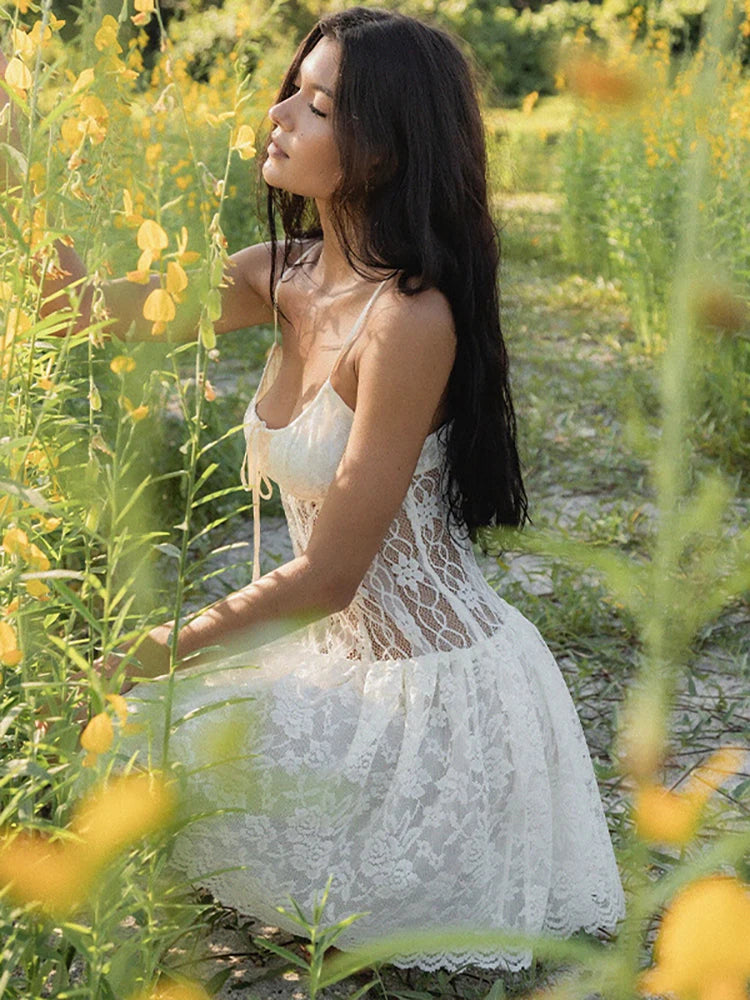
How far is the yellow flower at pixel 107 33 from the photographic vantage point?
1.02 metres

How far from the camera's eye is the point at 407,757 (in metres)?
1.63

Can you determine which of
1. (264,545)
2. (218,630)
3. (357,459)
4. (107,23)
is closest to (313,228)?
(357,459)

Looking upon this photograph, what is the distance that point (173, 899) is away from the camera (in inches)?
62.2

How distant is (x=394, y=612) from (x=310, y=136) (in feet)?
2.02

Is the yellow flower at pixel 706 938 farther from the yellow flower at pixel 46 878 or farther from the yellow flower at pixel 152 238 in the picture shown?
the yellow flower at pixel 152 238

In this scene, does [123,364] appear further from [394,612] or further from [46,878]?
[394,612]

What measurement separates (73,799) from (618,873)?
1056mm

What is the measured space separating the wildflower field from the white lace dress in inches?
2.8

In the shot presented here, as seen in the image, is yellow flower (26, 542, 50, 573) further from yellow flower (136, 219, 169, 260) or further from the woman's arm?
the woman's arm

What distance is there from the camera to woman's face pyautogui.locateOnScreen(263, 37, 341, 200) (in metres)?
1.61

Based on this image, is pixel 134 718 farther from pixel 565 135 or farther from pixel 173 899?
pixel 565 135

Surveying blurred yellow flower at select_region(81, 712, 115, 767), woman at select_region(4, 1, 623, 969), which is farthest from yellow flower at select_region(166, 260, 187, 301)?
woman at select_region(4, 1, 623, 969)

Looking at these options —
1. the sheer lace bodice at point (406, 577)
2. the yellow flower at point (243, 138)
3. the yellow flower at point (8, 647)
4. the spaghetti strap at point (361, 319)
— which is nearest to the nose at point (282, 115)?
the spaghetti strap at point (361, 319)

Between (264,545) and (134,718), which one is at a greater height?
(134,718)
